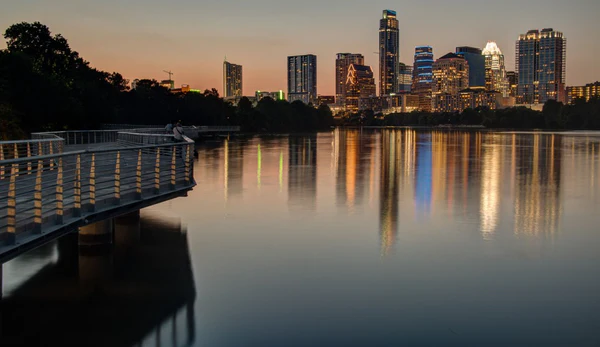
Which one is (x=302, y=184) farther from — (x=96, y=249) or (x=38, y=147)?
(x=96, y=249)

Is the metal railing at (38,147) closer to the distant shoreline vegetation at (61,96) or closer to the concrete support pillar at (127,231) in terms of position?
the concrete support pillar at (127,231)

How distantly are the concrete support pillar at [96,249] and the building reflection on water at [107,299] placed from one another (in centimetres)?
2

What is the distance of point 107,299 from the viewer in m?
12.6

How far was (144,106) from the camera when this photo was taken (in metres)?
123

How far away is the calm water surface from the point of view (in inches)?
429

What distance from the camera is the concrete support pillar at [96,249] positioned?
14644 millimetres

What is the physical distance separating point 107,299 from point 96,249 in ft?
11.4

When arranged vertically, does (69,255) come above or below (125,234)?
below

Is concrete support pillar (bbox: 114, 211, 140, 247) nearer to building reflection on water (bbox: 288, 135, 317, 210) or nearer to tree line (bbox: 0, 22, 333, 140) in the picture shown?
building reflection on water (bbox: 288, 135, 317, 210)

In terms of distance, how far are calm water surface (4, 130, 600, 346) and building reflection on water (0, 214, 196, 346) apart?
6 centimetres

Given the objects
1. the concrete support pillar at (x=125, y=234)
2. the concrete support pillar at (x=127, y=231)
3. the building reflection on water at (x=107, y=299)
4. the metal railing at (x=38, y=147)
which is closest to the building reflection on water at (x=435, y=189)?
the building reflection on water at (x=107, y=299)

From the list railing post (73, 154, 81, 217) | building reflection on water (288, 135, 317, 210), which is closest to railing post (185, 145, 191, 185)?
railing post (73, 154, 81, 217)

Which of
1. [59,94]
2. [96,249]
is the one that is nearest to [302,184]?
[96,249]

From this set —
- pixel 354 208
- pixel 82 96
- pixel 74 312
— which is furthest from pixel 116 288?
pixel 82 96
